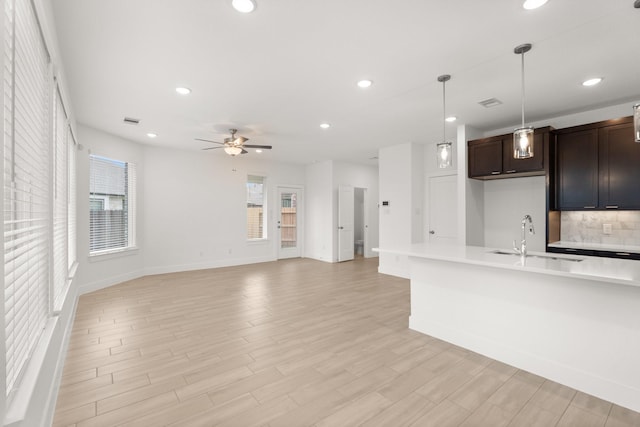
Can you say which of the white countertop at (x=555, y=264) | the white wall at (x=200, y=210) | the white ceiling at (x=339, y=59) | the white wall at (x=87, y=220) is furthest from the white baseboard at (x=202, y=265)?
the white countertop at (x=555, y=264)

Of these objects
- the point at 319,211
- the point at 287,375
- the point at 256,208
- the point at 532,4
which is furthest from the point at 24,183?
the point at 319,211

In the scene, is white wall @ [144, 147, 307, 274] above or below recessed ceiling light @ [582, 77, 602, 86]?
below

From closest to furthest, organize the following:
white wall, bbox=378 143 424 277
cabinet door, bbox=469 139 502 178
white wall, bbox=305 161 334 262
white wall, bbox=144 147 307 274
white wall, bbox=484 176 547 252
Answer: cabinet door, bbox=469 139 502 178 < white wall, bbox=484 176 547 252 < white wall, bbox=378 143 424 277 < white wall, bbox=144 147 307 274 < white wall, bbox=305 161 334 262

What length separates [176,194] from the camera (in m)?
6.83

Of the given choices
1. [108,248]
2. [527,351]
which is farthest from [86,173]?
[527,351]

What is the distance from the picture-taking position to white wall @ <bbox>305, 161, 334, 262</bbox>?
27.0 feet

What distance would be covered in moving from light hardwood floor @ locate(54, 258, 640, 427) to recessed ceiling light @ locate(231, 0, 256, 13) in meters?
2.85

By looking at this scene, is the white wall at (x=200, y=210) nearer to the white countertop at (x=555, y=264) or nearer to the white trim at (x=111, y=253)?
the white trim at (x=111, y=253)

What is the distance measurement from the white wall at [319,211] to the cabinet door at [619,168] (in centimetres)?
545

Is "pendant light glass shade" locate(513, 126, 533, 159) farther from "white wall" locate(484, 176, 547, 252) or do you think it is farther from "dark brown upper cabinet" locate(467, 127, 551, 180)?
"white wall" locate(484, 176, 547, 252)

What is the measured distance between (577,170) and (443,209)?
7.35 ft

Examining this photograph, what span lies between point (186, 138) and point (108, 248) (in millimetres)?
2563

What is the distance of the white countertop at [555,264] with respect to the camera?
6.86 feet

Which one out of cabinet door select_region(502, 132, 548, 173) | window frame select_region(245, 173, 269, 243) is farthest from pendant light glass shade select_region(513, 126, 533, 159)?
window frame select_region(245, 173, 269, 243)
